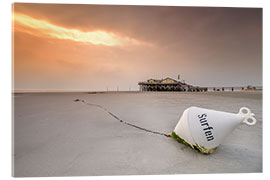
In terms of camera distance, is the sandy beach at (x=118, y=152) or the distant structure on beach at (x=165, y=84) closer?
the sandy beach at (x=118, y=152)

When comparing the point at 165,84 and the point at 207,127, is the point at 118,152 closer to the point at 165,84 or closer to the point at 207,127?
the point at 207,127

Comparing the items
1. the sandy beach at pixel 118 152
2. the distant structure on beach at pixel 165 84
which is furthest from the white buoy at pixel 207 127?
the distant structure on beach at pixel 165 84

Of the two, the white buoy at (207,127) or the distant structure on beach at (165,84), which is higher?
the distant structure on beach at (165,84)

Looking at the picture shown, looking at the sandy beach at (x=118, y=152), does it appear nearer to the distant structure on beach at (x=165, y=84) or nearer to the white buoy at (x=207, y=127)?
the white buoy at (x=207, y=127)

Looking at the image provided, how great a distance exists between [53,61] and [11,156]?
169 centimetres

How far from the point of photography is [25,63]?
1.93m

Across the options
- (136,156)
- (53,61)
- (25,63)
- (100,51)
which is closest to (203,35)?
(100,51)

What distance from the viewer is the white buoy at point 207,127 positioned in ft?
3.48

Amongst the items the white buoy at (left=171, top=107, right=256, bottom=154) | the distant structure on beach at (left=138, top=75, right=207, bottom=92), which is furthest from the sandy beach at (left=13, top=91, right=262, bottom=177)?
the distant structure on beach at (left=138, top=75, right=207, bottom=92)

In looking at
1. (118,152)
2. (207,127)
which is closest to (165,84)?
(207,127)

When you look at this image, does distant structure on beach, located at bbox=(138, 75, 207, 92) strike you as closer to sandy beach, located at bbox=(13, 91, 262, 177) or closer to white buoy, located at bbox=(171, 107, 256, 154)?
sandy beach, located at bbox=(13, 91, 262, 177)

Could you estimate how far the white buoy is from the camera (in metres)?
1.06

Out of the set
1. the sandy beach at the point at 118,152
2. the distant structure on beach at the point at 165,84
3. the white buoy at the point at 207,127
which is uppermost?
the distant structure on beach at the point at 165,84
